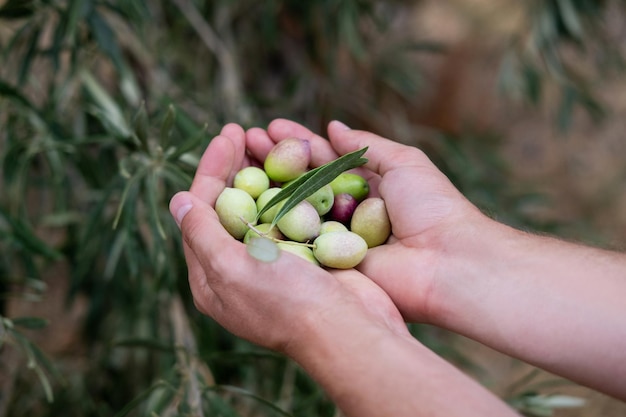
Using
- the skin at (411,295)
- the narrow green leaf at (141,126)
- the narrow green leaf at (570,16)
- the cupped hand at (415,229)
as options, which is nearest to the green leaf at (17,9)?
the narrow green leaf at (141,126)

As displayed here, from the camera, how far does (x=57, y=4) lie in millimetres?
1390

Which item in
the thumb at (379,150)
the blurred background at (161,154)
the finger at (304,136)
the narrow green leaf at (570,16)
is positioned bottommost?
the blurred background at (161,154)

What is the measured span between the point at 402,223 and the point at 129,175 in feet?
1.57

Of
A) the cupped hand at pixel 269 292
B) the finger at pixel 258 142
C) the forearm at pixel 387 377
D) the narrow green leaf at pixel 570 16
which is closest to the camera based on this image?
the forearm at pixel 387 377

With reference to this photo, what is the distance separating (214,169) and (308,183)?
20cm

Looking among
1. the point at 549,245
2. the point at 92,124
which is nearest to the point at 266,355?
the point at 549,245

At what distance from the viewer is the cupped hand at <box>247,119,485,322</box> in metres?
1.03

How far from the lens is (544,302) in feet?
3.08

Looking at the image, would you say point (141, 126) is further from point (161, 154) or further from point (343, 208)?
point (343, 208)

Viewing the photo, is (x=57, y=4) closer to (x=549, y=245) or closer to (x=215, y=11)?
(x=215, y=11)

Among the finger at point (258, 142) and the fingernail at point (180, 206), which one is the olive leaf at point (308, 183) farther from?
the finger at point (258, 142)

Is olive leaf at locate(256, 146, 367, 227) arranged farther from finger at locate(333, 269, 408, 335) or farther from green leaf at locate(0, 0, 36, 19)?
green leaf at locate(0, 0, 36, 19)

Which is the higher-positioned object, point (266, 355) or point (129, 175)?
point (129, 175)

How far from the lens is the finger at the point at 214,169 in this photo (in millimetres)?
1060
